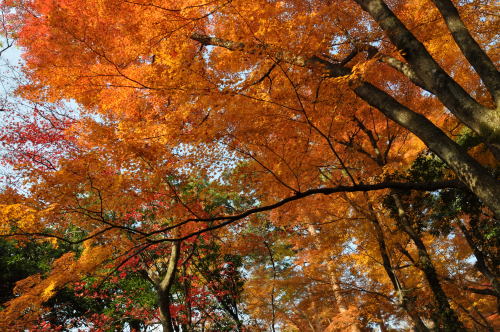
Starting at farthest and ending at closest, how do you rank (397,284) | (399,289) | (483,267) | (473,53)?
(483,267)
(397,284)
(399,289)
(473,53)

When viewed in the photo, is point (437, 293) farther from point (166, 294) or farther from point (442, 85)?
point (166, 294)

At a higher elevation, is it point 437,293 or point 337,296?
point 337,296

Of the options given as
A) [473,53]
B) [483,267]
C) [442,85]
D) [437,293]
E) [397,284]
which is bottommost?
[437,293]

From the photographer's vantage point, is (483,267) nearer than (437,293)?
No

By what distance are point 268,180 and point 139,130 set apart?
9.10 ft

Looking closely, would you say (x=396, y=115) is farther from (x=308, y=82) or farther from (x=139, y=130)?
(x=139, y=130)

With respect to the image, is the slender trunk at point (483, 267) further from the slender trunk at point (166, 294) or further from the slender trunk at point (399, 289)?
the slender trunk at point (166, 294)

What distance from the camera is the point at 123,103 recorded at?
305 inches

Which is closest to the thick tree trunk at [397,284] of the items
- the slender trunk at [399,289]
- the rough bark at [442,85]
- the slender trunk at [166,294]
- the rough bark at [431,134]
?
the slender trunk at [399,289]

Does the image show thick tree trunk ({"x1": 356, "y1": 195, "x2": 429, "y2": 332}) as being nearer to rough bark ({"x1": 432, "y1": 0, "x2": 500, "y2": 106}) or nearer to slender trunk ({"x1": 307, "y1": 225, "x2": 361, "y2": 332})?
slender trunk ({"x1": 307, "y1": 225, "x2": 361, "y2": 332})

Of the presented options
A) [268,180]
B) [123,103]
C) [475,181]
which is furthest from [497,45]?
[123,103]

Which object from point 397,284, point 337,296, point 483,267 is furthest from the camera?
point 337,296

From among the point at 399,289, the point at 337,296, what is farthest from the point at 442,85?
the point at 337,296

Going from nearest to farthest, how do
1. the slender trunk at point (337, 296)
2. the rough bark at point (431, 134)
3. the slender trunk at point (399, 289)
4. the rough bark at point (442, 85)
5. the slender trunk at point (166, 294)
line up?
1. the rough bark at point (431, 134)
2. the rough bark at point (442, 85)
3. the slender trunk at point (399, 289)
4. the slender trunk at point (166, 294)
5. the slender trunk at point (337, 296)
